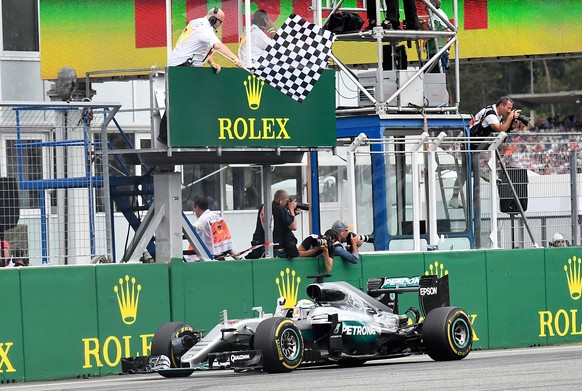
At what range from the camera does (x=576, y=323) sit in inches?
732

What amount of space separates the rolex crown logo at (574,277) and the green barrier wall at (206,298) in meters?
0.01

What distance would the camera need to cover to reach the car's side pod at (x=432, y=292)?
1526cm

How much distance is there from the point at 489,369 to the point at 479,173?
5950 mm

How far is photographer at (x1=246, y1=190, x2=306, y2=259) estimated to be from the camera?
16.4 meters

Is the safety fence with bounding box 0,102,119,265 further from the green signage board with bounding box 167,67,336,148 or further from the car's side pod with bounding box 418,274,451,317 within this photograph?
the car's side pod with bounding box 418,274,451,317

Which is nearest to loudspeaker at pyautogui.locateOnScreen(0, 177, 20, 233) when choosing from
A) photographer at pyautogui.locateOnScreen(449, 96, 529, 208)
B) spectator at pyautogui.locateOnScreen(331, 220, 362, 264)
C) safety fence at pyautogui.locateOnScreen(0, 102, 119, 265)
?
safety fence at pyautogui.locateOnScreen(0, 102, 119, 265)

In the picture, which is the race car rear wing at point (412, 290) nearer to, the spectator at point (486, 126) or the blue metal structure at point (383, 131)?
the blue metal structure at point (383, 131)

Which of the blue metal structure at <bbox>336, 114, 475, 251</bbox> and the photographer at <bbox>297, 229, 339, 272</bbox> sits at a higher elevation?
the blue metal structure at <bbox>336, 114, 475, 251</bbox>

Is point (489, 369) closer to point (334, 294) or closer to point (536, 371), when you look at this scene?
point (536, 371)

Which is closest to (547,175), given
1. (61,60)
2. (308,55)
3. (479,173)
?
(479,173)

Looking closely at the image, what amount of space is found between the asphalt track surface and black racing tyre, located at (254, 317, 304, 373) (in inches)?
7.0

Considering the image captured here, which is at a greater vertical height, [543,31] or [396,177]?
[543,31]

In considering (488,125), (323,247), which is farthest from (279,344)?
(488,125)

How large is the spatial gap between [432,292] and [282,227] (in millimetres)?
2168
